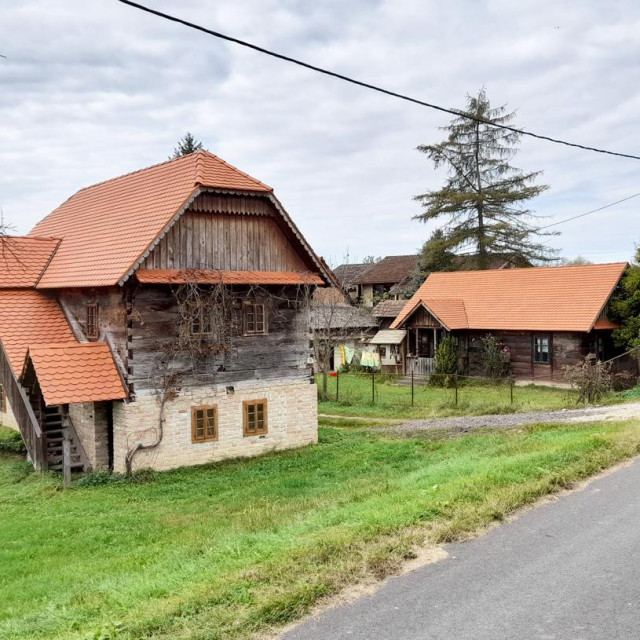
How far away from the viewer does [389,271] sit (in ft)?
186

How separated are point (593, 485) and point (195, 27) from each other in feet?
27.5

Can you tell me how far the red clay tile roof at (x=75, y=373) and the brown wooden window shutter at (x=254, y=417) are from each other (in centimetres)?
371

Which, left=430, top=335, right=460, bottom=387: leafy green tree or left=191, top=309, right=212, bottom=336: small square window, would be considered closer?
left=191, top=309, right=212, bottom=336: small square window

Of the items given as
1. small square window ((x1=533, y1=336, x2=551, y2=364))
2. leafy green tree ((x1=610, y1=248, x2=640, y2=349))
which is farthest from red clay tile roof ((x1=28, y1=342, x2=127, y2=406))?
leafy green tree ((x1=610, y1=248, x2=640, y2=349))

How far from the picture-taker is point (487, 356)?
34.0 metres

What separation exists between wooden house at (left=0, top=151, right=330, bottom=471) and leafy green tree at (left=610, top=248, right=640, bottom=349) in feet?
56.9

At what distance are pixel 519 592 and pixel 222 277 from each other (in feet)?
42.8

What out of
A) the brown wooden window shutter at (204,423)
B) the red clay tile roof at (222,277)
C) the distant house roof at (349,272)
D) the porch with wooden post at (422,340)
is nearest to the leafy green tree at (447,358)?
the porch with wooden post at (422,340)

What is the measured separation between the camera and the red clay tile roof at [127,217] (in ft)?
57.4

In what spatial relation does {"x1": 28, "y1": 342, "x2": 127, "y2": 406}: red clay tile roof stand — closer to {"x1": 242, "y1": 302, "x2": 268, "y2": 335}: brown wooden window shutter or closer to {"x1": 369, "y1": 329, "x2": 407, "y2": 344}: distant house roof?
{"x1": 242, "y1": 302, "x2": 268, "y2": 335}: brown wooden window shutter

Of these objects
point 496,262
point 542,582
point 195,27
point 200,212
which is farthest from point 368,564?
point 496,262

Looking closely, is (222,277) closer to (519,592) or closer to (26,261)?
(26,261)

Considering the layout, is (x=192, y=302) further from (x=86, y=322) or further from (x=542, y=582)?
(x=542, y=582)

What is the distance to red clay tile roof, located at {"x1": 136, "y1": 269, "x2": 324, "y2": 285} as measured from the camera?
17.0 metres
